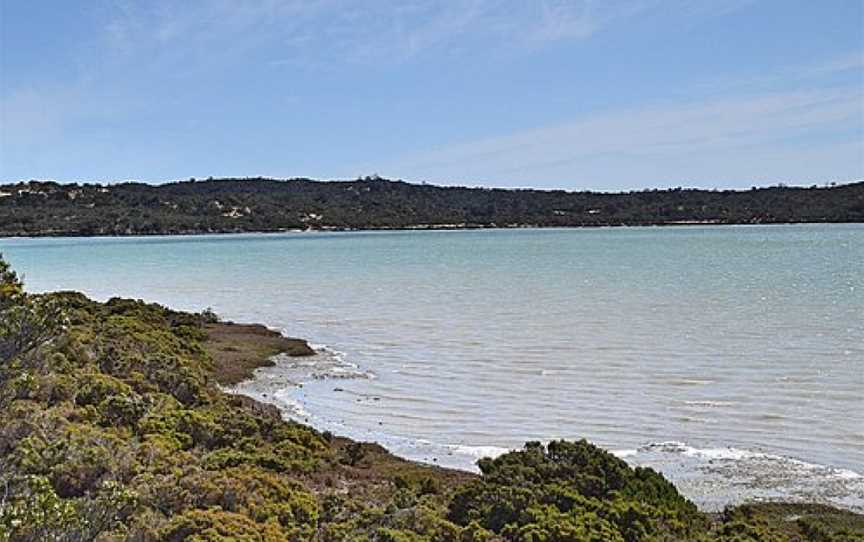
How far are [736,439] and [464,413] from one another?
4386mm

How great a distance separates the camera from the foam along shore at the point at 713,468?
33.4ft

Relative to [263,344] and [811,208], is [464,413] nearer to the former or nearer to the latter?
[263,344]

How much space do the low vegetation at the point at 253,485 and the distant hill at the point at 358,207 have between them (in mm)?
121487

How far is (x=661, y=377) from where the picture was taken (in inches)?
688

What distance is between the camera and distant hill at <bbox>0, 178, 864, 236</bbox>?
134 m

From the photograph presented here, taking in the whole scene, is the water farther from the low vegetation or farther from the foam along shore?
the low vegetation

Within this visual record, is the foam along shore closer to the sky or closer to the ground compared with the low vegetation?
closer to the ground

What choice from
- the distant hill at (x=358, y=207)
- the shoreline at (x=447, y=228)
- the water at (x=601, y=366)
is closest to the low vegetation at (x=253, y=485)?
the water at (x=601, y=366)

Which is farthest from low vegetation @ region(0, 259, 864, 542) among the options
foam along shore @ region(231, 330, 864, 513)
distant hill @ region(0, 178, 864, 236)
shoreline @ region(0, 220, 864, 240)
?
shoreline @ region(0, 220, 864, 240)

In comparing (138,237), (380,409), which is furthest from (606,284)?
(138,237)

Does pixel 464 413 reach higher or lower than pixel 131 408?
lower

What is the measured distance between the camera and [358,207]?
161875 mm

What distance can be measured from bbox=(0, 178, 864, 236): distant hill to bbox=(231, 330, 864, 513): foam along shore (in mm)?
120678

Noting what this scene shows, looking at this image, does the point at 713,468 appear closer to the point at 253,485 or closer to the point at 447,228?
the point at 253,485
